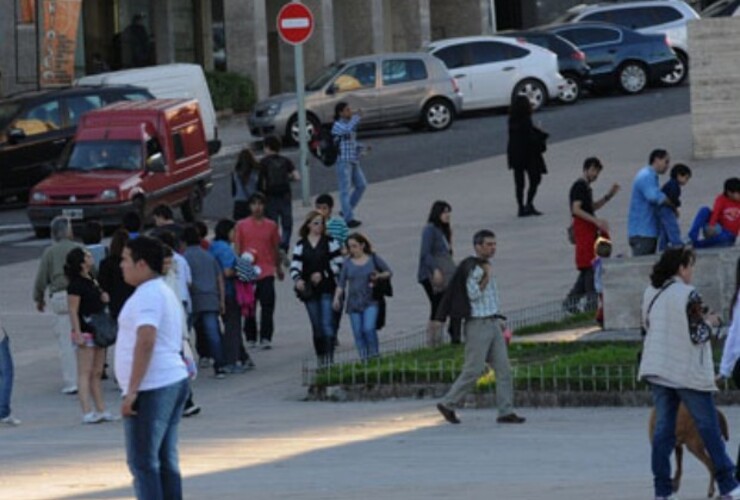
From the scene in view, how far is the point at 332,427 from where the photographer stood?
17.5m

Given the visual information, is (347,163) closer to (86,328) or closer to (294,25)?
(294,25)

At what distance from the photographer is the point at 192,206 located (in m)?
31.5

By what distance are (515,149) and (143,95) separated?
8.00 meters

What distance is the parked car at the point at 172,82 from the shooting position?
38562 millimetres

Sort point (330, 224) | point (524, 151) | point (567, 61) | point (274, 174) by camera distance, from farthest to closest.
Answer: point (567, 61) < point (524, 151) < point (274, 174) < point (330, 224)

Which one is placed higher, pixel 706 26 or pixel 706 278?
pixel 706 26

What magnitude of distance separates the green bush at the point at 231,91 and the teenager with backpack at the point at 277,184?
20.0 metres

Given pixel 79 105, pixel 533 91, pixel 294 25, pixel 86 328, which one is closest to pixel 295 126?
pixel 533 91

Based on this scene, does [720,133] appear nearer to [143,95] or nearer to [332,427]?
[143,95]

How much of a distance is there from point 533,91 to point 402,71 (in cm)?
336

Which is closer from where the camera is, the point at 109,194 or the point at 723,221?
the point at 723,221

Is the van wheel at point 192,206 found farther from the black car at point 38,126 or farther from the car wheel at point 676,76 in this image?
the car wheel at point 676,76

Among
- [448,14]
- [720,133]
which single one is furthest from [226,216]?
[448,14]

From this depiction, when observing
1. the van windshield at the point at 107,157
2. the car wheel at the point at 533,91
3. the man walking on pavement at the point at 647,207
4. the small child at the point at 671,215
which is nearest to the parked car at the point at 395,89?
the car wheel at the point at 533,91
